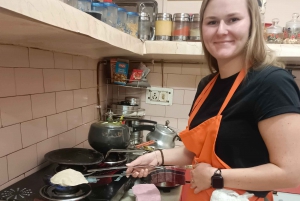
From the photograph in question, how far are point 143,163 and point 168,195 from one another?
0.63 feet

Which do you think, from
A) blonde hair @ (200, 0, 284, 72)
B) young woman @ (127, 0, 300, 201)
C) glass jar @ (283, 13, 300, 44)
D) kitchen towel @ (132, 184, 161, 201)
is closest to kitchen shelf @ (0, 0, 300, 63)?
glass jar @ (283, 13, 300, 44)

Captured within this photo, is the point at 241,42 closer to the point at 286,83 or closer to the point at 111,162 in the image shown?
the point at 286,83

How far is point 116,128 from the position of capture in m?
1.07

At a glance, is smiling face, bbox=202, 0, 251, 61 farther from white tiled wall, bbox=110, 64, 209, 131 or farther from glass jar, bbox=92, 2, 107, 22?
white tiled wall, bbox=110, 64, 209, 131

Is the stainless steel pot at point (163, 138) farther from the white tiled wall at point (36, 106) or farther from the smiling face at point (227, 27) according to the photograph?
the smiling face at point (227, 27)

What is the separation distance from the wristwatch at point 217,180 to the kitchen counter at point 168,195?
1.16 feet

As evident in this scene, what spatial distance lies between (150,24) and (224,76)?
0.74 metres

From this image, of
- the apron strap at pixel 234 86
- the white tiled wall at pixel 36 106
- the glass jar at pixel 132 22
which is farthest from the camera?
the glass jar at pixel 132 22

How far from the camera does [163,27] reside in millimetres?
1370

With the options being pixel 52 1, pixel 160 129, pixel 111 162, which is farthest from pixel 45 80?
pixel 160 129

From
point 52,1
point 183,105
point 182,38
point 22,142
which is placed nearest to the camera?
point 52,1

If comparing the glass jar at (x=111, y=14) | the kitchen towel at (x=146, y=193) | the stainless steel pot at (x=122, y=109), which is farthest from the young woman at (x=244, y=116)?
the stainless steel pot at (x=122, y=109)

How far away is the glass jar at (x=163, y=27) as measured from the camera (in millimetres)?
1372

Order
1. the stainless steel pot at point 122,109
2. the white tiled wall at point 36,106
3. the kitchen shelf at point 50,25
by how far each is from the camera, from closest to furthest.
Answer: the kitchen shelf at point 50,25 < the white tiled wall at point 36,106 < the stainless steel pot at point 122,109
